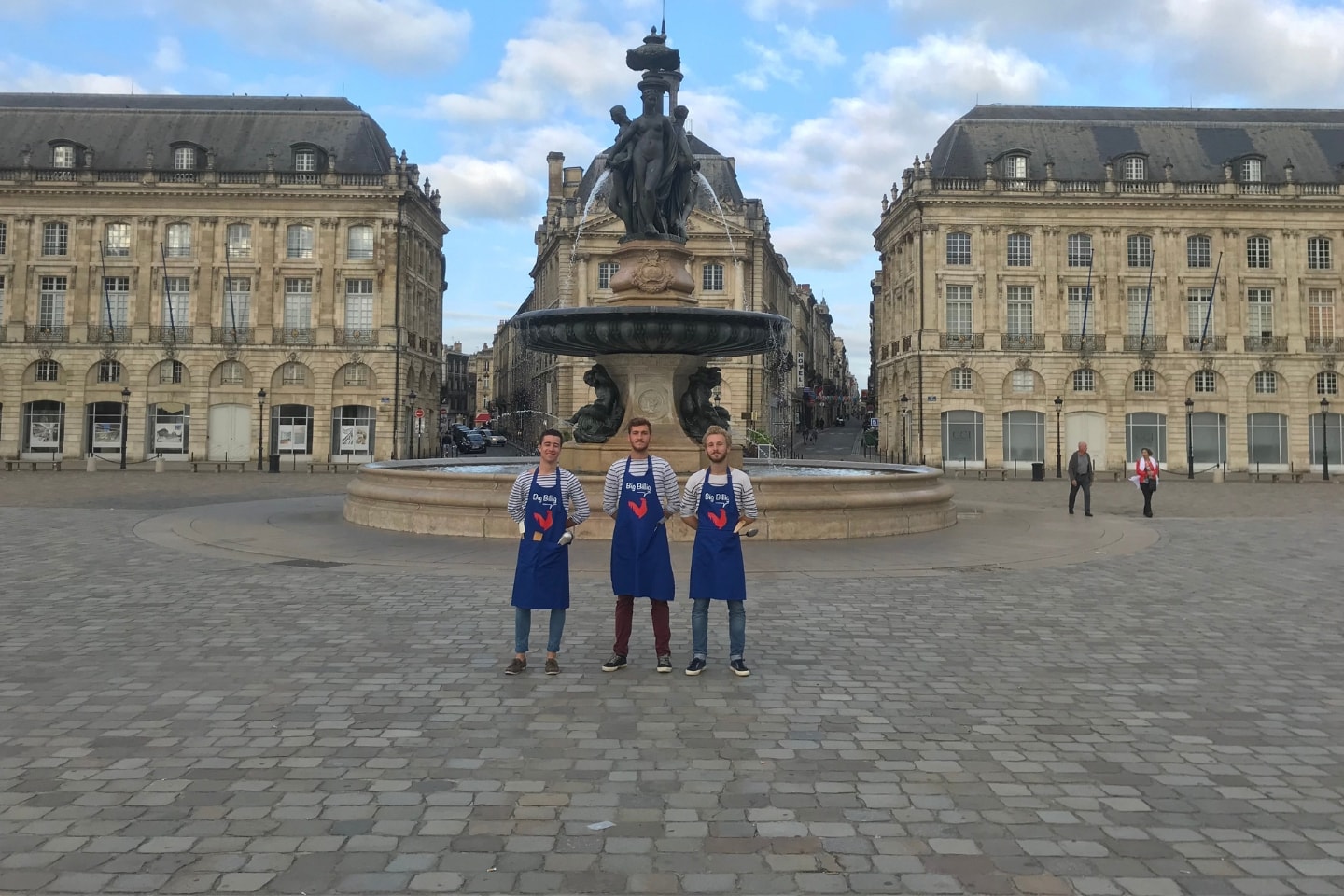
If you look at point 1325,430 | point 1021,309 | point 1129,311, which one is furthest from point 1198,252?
point 1325,430

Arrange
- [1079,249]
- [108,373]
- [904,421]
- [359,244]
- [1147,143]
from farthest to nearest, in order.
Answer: [904,421], [1147,143], [359,244], [1079,249], [108,373]

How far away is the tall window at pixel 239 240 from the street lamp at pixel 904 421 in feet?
120

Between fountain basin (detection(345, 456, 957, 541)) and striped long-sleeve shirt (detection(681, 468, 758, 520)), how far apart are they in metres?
6.57

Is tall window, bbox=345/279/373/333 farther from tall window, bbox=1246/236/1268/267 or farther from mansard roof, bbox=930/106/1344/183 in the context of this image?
tall window, bbox=1246/236/1268/267

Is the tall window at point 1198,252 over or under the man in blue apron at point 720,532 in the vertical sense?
over

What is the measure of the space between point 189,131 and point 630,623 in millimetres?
55207

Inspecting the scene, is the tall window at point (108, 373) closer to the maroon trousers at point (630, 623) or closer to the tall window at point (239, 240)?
the tall window at point (239, 240)

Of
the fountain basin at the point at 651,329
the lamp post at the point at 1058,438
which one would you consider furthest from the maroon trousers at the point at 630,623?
the lamp post at the point at 1058,438

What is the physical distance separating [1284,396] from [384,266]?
48.4 metres

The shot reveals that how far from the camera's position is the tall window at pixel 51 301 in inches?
1907

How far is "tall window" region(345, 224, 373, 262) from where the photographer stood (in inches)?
1950

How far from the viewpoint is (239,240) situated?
Answer: 48.8 metres

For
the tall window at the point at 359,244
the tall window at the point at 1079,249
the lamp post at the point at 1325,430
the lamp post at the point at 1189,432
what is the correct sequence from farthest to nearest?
the tall window at the point at 359,244
the tall window at the point at 1079,249
the lamp post at the point at 1189,432
the lamp post at the point at 1325,430

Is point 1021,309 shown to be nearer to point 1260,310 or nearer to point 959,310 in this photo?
point 959,310
